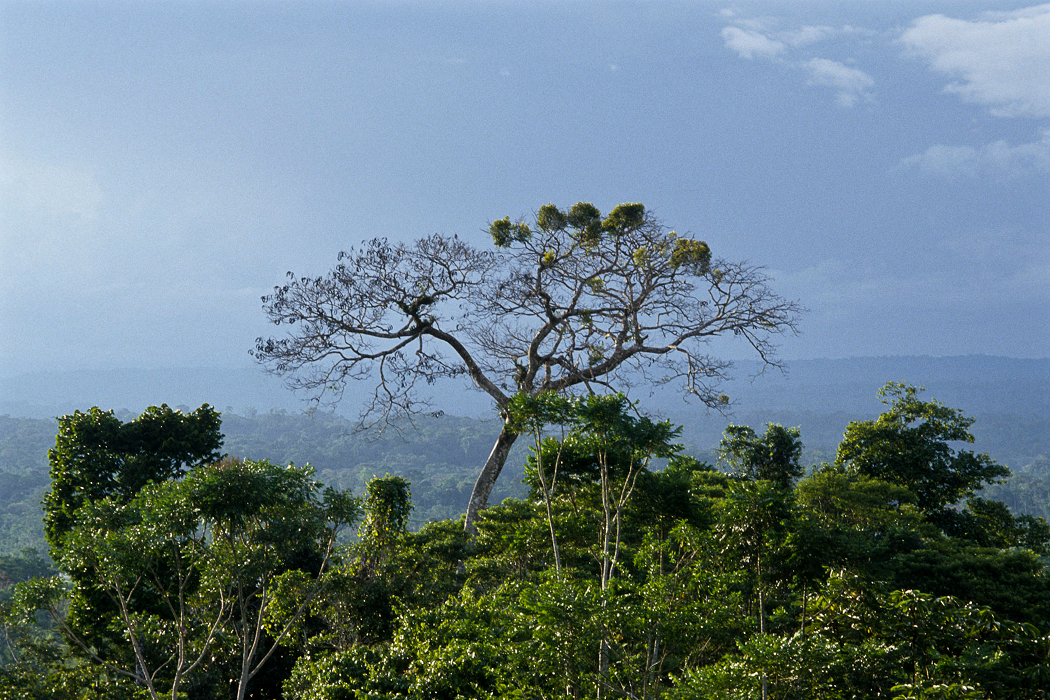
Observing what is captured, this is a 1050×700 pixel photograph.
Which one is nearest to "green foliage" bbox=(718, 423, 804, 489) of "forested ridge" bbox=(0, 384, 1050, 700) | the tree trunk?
"forested ridge" bbox=(0, 384, 1050, 700)

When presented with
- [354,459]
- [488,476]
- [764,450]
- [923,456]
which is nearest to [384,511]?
[488,476]

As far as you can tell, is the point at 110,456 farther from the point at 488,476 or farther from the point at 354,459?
the point at 354,459

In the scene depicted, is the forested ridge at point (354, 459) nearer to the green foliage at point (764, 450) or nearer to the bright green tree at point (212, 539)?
the green foliage at point (764, 450)

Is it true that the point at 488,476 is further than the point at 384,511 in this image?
Yes

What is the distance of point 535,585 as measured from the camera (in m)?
8.43

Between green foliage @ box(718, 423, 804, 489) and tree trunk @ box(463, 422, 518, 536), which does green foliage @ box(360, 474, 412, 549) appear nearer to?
tree trunk @ box(463, 422, 518, 536)

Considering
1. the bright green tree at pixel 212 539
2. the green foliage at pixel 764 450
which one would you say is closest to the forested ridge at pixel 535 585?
the bright green tree at pixel 212 539

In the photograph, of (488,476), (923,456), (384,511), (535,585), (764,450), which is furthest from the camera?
(764,450)

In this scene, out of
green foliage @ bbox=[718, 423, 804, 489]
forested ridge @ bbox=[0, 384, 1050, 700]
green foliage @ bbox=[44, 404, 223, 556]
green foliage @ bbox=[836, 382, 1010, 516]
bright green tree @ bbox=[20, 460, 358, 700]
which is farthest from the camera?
green foliage @ bbox=[718, 423, 804, 489]

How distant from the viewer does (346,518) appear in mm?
10148

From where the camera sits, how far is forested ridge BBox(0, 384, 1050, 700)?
18.7 ft

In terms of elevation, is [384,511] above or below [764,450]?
below

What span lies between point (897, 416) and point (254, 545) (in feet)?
74.6

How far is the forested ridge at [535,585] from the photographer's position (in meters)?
5.70
